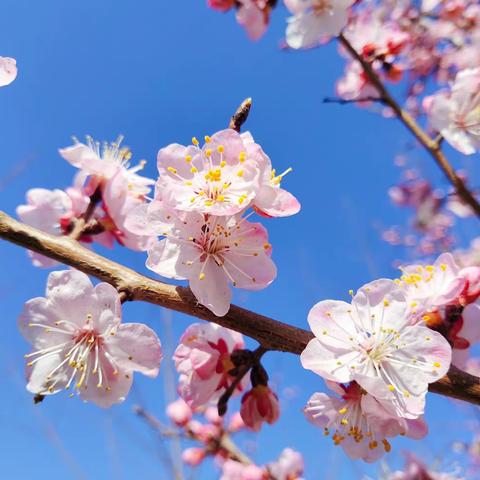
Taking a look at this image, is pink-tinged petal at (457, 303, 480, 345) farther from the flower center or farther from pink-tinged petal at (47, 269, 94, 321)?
the flower center

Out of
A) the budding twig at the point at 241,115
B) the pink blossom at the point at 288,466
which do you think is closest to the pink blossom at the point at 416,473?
the pink blossom at the point at 288,466

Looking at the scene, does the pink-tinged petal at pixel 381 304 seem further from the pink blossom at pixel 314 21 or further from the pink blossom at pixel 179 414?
the pink blossom at pixel 179 414

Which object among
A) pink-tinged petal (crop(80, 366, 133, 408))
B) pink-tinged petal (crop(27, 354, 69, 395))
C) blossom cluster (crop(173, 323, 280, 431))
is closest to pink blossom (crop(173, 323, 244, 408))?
blossom cluster (crop(173, 323, 280, 431))

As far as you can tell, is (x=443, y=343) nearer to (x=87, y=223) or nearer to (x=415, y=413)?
(x=415, y=413)

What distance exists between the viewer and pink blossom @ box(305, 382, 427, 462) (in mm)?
1168

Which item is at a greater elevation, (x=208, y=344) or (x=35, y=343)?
(x=35, y=343)

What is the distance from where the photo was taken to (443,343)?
1070 mm

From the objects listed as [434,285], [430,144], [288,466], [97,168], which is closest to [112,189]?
[97,168]

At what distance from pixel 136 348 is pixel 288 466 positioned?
6.55 feet

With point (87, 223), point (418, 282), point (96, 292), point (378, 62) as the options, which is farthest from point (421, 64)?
point (96, 292)

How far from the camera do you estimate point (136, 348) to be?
1.14 m

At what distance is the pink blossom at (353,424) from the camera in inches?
46.0

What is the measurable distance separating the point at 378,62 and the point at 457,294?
1972 mm

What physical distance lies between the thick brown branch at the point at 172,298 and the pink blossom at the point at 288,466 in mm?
1887
